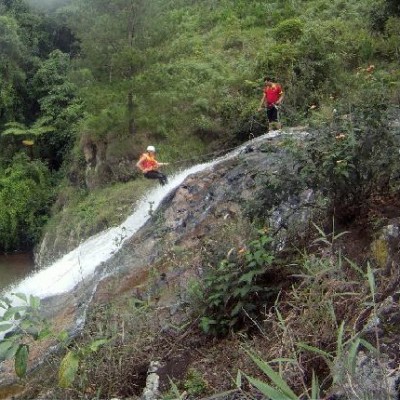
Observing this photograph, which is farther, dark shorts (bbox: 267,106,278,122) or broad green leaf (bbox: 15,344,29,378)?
dark shorts (bbox: 267,106,278,122)

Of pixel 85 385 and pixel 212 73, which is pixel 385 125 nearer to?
pixel 85 385

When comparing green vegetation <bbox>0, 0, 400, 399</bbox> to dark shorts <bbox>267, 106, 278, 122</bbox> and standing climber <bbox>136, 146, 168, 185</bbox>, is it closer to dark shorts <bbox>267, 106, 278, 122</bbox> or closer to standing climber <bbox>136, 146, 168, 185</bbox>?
dark shorts <bbox>267, 106, 278, 122</bbox>

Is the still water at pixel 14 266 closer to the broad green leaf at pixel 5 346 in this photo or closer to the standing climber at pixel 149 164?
the standing climber at pixel 149 164

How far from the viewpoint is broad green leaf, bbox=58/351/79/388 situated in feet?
12.0

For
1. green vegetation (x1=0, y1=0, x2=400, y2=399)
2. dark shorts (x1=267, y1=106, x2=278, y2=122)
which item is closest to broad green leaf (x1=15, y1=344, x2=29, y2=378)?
green vegetation (x1=0, y1=0, x2=400, y2=399)

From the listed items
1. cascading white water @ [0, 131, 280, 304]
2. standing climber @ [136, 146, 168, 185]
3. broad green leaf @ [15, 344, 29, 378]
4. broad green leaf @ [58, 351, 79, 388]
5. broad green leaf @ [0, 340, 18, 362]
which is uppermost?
broad green leaf @ [0, 340, 18, 362]

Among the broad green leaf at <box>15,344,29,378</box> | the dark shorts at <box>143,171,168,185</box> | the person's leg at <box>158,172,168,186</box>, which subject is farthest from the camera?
the person's leg at <box>158,172,168,186</box>

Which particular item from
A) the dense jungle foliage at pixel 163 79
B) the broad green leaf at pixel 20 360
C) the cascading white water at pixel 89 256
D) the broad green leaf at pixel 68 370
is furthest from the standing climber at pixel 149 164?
the broad green leaf at pixel 20 360

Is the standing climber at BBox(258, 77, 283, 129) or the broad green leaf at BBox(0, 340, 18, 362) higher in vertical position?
the broad green leaf at BBox(0, 340, 18, 362)

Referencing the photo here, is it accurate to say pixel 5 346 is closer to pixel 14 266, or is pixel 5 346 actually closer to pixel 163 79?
pixel 163 79

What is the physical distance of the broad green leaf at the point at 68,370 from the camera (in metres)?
3.65

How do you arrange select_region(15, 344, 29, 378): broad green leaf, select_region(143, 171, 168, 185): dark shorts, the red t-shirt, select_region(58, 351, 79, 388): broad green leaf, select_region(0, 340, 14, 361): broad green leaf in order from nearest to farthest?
select_region(0, 340, 14, 361): broad green leaf, select_region(15, 344, 29, 378): broad green leaf, select_region(58, 351, 79, 388): broad green leaf, the red t-shirt, select_region(143, 171, 168, 185): dark shorts

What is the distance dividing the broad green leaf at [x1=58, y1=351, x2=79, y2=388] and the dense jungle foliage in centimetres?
820

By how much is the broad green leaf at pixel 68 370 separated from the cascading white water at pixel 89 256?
22.6 ft
